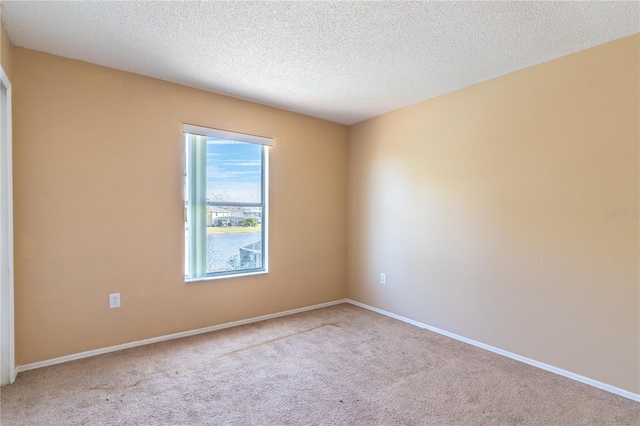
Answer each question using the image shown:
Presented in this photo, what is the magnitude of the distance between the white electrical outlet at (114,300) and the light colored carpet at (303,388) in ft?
1.29

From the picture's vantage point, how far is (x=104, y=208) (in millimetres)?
2766

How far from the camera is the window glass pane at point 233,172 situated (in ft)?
11.1

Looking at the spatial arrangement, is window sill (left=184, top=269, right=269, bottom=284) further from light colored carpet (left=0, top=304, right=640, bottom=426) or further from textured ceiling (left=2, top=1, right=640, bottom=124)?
textured ceiling (left=2, top=1, right=640, bottom=124)

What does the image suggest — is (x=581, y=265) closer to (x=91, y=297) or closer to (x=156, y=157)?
(x=156, y=157)

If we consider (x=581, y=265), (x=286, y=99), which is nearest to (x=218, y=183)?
(x=286, y=99)

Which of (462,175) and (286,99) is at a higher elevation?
(286,99)

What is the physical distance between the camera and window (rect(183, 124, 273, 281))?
3252 millimetres

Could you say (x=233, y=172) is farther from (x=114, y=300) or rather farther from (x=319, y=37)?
(x=319, y=37)

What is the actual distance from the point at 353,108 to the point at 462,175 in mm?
1428

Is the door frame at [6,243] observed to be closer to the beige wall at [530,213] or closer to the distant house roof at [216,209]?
the distant house roof at [216,209]

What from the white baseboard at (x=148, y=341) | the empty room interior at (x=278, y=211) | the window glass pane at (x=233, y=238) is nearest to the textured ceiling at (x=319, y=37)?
the empty room interior at (x=278, y=211)

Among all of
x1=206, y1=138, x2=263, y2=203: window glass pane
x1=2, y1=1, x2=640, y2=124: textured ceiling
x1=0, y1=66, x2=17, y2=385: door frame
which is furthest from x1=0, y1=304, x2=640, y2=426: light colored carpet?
x1=2, y1=1, x2=640, y2=124: textured ceiling

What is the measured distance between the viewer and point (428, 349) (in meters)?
2.91

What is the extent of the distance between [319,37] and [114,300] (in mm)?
2680
